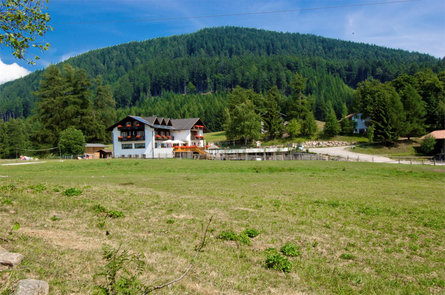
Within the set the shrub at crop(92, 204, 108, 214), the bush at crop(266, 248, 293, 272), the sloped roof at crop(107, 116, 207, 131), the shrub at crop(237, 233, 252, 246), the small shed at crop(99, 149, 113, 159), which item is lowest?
the bush at crop(266, 248, 293, 272)

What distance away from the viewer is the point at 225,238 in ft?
27.0

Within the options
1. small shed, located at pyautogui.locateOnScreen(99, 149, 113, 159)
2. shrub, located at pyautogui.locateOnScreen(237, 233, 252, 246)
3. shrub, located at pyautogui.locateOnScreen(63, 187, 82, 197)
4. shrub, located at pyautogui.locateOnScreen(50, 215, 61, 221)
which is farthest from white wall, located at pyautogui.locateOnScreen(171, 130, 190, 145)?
shrub, located at pyautogui.locateOnScreen(237, 233, 252, 246)

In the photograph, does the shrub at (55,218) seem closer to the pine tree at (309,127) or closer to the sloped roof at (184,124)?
the sloped roof at (184,124)

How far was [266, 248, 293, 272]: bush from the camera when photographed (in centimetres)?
646

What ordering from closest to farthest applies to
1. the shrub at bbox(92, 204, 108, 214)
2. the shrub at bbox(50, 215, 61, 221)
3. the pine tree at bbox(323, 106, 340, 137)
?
1. the shrub at bbox(50, 215, 61, 221)
2. the shrub at bbox(92, 204, 108, 214)
3. the pine tree at bbox(323, 106, 340, 137)

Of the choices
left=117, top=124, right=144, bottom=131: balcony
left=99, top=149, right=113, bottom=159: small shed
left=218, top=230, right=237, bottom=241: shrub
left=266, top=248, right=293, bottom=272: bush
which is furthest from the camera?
left=99, top=149, right=113, bottom=159: small shed

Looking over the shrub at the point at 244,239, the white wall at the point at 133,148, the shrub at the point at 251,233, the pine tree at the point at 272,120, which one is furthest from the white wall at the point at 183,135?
the shrub at the point at 244,239

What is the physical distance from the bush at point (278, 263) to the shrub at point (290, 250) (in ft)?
1.53

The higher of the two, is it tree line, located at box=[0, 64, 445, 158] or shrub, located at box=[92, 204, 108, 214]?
tree line, located at box=[0, 64, 445, 158]

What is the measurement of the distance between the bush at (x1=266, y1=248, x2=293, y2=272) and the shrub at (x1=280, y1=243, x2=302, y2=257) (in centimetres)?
47

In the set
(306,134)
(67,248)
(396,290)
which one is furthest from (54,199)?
(306,134)

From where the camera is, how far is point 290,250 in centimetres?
733

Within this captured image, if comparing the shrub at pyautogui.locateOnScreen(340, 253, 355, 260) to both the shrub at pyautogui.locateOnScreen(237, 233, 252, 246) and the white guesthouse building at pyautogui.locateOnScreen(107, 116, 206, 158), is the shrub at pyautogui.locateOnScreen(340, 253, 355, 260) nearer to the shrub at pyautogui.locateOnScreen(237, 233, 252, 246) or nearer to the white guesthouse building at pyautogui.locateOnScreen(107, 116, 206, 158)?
the shrub at pyautogui.locateOnScreen(237, 233, 252, 246)

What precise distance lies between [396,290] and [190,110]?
133714mm
